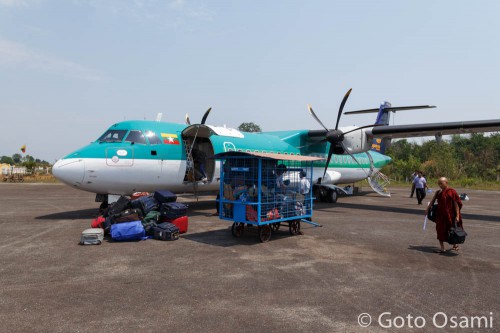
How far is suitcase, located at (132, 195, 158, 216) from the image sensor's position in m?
9.92

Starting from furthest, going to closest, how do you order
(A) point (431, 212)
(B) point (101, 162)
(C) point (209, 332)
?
(B) point (101, 162) < (A) point (431, 212) < (C) point (209, 332)

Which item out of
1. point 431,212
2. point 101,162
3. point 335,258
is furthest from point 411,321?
point 101,162

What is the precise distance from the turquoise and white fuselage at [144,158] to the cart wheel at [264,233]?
5101mm

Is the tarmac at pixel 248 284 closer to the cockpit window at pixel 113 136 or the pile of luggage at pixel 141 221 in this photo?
the pile of luggage at pixel 141 221

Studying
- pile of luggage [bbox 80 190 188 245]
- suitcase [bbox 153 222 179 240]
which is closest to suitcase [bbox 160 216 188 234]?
pile of luggage [bbox 80 190 188 245]

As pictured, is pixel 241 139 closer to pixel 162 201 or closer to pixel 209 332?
pixel 162 201

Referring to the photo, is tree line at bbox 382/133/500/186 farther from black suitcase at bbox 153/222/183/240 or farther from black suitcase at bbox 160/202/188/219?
black suitcase at bbox 153/222/183/240

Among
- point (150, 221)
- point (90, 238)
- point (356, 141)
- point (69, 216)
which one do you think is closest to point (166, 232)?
point (150, 221)

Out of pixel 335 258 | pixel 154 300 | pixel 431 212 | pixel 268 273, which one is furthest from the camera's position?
pixel 431 212

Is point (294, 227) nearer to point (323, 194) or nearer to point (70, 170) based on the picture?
point (70, 170)

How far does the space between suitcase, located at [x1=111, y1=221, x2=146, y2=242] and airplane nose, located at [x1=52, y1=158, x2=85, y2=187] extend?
9.09ft

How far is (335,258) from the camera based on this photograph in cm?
735

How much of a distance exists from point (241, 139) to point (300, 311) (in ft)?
38.0

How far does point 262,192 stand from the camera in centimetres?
897
